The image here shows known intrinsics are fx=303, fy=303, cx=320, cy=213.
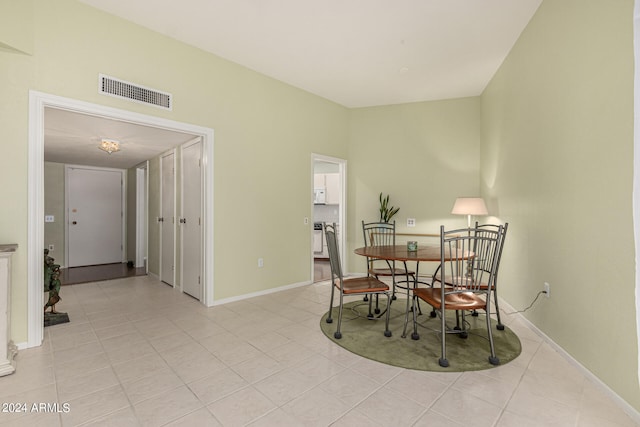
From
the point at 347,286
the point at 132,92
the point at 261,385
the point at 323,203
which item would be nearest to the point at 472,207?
the point at 347,286

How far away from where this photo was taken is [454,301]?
2.31 metres

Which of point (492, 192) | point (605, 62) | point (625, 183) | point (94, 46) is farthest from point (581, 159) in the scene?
point (94, 46)

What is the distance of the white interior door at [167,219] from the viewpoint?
4484 mm

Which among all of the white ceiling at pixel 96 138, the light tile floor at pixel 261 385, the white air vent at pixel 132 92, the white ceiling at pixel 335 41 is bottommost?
the light tile floor at pixel 261 385

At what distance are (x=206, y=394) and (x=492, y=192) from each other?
3.97 meters

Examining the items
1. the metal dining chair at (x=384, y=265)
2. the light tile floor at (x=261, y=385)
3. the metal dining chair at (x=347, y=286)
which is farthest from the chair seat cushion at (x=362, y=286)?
the light tile floor at (x=261, y=385)

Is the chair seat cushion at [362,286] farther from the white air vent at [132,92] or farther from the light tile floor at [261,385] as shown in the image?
the white air vent at [132,92]

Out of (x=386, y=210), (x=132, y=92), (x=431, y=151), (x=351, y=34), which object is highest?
(x=351, y=34)

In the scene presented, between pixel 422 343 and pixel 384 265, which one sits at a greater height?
pixel 384 265

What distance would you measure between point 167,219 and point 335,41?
137 inches

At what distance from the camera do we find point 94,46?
2.70 metres

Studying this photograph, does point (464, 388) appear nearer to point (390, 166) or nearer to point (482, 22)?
point (482, 22)

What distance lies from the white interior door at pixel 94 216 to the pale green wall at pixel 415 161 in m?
5.18

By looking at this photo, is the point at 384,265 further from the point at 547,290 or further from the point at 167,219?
the point at 167,219
